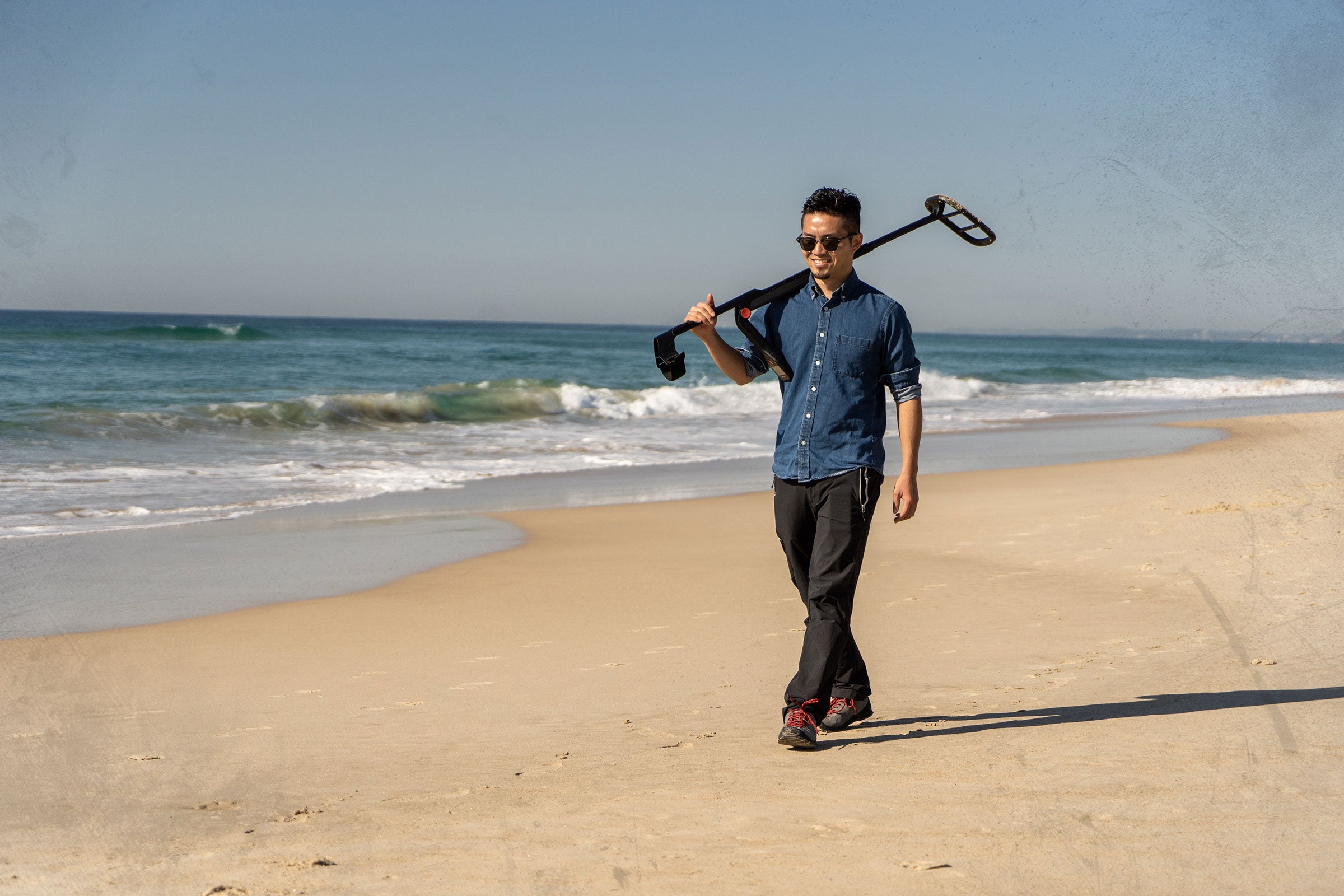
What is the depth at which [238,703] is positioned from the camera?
4.14 meters

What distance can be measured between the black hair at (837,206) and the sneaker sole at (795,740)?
1.57 meters

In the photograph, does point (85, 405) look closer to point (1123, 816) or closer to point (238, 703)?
point (238, 703)

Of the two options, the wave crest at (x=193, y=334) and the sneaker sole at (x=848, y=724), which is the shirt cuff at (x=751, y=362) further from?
the wave crest at (x=193, y=334)

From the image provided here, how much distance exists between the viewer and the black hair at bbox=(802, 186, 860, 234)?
339cm

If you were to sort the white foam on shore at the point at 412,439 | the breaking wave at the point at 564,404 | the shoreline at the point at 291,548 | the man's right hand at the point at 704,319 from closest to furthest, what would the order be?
1. the man's right hand at the point at 704,319
2. the shoreline at the point at 291,548
3. the white foam on shore at the point at 412,439
4. the breaking wave at the point at 564,404

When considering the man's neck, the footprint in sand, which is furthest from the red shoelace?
the footprint in sand

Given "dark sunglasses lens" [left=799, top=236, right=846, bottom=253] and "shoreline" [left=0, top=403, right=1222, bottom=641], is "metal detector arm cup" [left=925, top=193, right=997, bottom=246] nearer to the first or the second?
"dark sunglasses lens" [left=799, top=236, right=846, bottom=253]

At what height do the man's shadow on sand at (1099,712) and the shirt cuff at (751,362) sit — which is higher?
the shirt cuff at (751,362)

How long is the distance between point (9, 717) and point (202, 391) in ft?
72.2

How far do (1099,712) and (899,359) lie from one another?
142 centimetres

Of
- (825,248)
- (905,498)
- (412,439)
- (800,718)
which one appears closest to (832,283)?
(825,248)

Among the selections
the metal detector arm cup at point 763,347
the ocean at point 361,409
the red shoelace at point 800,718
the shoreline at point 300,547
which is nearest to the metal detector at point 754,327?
the metal detector arm cup at point 763,347

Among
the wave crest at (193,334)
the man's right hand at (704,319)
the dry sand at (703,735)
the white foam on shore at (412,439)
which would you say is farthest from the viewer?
the wave crest at (193,334)

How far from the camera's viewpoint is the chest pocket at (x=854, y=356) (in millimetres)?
3398
